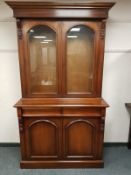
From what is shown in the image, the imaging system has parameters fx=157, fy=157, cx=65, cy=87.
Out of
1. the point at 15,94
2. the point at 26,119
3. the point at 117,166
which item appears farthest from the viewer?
the point at 15,94

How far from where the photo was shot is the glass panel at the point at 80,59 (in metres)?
1.98

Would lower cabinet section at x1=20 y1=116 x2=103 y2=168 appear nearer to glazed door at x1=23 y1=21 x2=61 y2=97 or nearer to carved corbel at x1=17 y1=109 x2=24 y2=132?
carved corbel at x1=17 y1=109 x2=24 y2=132

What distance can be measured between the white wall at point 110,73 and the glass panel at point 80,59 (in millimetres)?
449

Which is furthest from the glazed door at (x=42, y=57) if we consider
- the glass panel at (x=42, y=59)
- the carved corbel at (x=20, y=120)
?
the carved corbel at (x=20, y=120)

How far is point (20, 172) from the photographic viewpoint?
2084 mm

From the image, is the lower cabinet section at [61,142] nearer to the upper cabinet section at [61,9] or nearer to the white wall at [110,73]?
the white wall at [110,73]

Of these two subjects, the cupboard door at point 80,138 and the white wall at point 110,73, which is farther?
the white wall at point 110,73

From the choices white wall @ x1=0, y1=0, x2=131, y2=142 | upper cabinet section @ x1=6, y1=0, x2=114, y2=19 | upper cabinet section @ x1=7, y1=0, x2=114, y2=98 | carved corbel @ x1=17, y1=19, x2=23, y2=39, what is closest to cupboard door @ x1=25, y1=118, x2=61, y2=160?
upper cabinet section @ x1=7, y1=0, x2=114, y2=98

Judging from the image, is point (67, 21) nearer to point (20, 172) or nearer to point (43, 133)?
point (43, 133)

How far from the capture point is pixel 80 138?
2.06 m

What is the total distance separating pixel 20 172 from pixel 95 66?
1.71 meters

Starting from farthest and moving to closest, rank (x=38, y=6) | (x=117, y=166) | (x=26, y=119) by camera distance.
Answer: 1. (x=117, y=166)
2. (x=26, y=119)
3. (x=38, y=6)

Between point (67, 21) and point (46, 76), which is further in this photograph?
→ point (46, 76)

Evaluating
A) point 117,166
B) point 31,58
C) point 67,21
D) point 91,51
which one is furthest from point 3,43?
point 117,166
